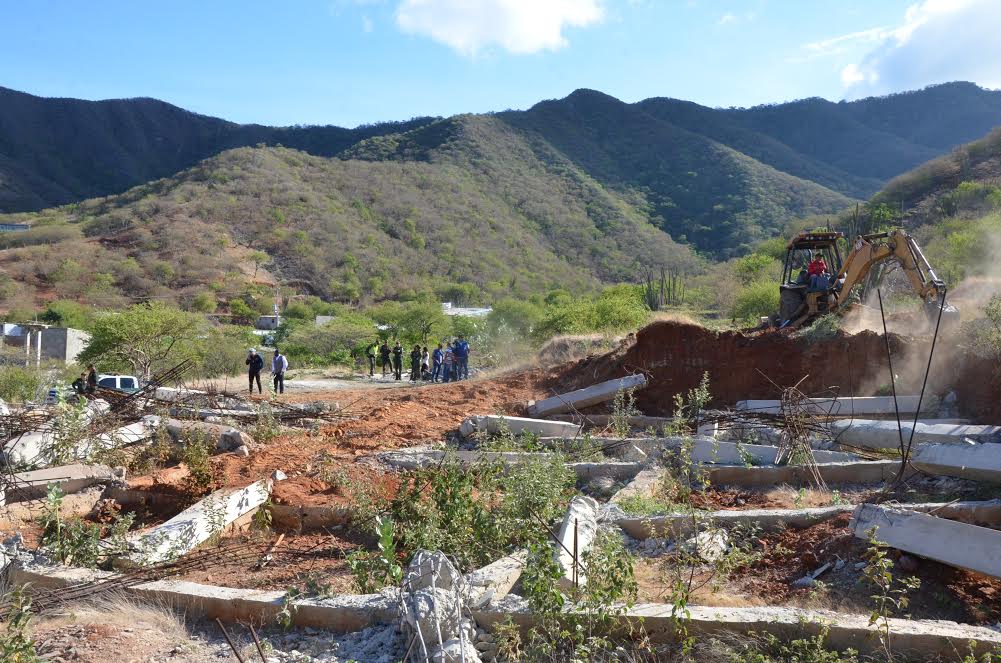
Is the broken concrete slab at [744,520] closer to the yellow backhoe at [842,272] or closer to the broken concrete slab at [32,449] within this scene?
the yellow backhoe at [842,272]

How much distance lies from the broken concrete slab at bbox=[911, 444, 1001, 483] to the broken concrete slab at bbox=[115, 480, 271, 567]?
611 centimetres

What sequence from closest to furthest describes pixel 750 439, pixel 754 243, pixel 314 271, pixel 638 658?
pixel 638 658 → pixel 750 439 → pixel 314 271 → pixel 754 243

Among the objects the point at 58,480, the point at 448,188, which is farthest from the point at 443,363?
the point at 448,188

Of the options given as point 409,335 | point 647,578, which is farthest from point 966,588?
point 409,335

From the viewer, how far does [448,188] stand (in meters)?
72.1

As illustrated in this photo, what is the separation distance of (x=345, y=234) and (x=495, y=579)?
5842cm

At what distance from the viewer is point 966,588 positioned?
4918mm

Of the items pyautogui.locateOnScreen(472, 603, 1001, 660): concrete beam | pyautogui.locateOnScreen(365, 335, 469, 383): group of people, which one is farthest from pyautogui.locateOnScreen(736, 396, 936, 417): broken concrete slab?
pyautogui.locateOnScreen(365, 335, 469, 383): group of people

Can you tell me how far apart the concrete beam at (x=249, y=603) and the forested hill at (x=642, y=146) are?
211 feet

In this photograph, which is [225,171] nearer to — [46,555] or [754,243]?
[754,243]

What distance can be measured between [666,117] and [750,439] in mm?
99694

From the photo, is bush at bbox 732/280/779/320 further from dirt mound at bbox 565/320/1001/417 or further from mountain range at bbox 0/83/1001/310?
mountain range at bbox 0/83/1001/310

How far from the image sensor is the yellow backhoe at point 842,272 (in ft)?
40.7

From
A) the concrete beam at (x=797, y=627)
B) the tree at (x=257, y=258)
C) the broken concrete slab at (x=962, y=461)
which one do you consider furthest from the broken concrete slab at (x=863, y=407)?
the tree at (x=257, y=258)
